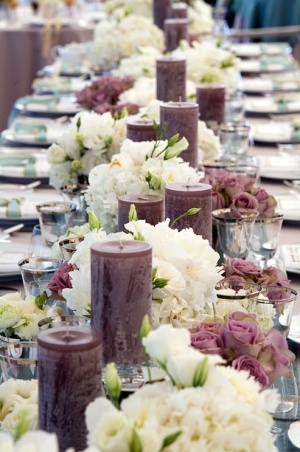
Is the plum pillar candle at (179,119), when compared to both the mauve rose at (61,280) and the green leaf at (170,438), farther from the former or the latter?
the green leaf at (170,438)

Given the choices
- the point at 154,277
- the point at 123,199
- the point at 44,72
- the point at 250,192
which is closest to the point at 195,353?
the point at 154,277

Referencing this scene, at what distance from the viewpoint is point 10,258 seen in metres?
2.27

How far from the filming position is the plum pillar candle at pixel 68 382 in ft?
3.69

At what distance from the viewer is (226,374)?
1101 millimetres

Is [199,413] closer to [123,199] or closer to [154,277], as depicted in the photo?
[154,277]

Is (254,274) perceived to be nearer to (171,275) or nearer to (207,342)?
(171,275)

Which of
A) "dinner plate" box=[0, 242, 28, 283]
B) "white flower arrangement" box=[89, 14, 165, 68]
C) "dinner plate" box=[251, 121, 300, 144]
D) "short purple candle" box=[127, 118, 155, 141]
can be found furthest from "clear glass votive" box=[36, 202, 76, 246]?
"white flower arrangement" box=[89, 14, 165, 68]

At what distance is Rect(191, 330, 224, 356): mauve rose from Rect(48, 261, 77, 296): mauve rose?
30cm

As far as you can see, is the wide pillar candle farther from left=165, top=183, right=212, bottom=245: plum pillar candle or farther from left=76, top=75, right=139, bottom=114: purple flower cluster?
left=76, top=75, right=139, bottom=114: purple flower cluster

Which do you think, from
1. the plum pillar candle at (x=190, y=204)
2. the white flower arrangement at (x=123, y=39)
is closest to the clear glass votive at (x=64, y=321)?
the plum pillar candle at (x=190, y=204)

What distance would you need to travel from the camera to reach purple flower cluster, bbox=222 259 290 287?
175cm

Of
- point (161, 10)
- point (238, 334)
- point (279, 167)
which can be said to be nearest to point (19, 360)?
point (238, 334)

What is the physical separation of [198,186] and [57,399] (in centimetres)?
69

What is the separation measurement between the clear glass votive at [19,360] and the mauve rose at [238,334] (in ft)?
0.81
